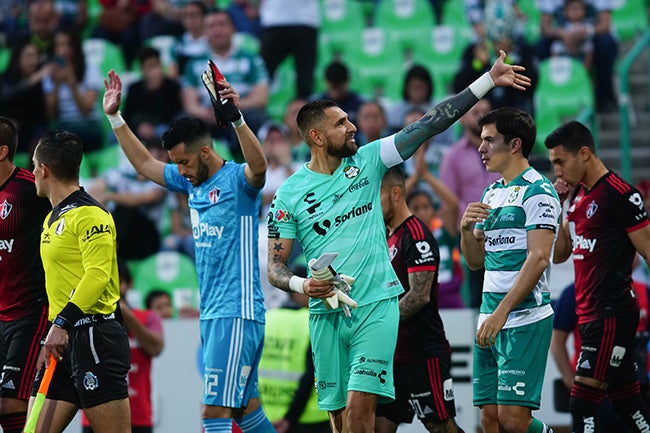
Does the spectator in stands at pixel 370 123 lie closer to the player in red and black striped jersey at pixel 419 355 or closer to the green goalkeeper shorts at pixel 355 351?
the player in red and black striped jersey at pixel 419 355

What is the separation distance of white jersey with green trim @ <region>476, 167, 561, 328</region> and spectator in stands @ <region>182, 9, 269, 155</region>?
8061 millimetres

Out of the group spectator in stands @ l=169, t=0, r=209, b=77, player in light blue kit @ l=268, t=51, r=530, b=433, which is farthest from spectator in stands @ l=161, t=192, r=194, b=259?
player in light blue kit @ l=268, t=51, r=530, b=433

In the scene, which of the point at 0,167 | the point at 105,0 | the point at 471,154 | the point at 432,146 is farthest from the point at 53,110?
the point at 0,167

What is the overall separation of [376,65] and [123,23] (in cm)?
437

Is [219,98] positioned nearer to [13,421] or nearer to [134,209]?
[13,421]

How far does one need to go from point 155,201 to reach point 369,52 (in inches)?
182

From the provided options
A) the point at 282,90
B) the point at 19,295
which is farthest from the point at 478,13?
the point at 19,295

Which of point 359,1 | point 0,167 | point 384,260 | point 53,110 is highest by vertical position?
point 359,1

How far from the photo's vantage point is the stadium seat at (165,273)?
14477 mm

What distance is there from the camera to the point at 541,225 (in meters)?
7.73

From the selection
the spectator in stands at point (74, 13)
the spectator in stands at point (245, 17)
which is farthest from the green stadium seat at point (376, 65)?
the spectator in stands at point (74, 13)

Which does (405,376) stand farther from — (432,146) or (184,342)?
(432,146)

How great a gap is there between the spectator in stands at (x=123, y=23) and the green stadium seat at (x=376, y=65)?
11.9ft

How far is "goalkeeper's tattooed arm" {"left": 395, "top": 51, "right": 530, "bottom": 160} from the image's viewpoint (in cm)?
750
